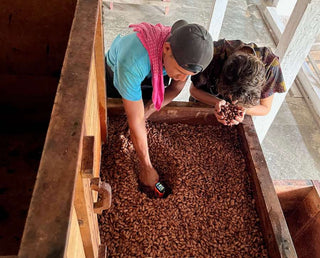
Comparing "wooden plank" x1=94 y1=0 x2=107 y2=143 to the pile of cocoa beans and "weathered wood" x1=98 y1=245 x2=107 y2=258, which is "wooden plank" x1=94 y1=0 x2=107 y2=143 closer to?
the pile of cocoa beans

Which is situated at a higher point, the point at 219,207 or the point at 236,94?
the point at 236,94

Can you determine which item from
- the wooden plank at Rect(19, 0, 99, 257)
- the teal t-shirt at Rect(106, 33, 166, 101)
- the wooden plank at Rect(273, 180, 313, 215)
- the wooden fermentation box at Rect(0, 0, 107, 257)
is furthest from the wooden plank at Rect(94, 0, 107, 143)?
the wooden plank at Rect(273, 180, 313, 215)

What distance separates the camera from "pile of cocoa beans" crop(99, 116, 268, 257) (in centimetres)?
158

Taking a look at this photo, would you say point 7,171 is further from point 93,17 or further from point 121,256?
point 93,17

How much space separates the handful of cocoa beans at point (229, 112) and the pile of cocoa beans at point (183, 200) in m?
0.20

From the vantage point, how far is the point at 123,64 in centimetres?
150

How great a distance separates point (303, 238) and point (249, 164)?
0.91 metres

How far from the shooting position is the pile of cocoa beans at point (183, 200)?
1.58 meters

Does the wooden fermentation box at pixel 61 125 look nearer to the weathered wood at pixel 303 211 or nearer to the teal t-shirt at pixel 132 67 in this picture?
the teal t-shirt at pixel 132 67

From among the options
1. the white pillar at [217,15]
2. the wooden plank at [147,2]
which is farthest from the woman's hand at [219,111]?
the wooden plank at [147,2]

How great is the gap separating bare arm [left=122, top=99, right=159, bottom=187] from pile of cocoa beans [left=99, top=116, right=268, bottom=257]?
9 centimetres

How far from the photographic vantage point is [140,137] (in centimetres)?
172

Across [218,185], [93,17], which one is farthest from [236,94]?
[93,17]

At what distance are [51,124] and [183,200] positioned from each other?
44.5 inches
